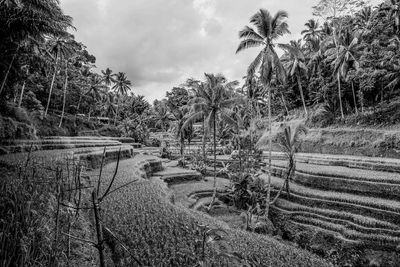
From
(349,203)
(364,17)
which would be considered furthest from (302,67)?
(349,203)

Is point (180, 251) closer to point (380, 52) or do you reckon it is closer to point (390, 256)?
point (390, 256)

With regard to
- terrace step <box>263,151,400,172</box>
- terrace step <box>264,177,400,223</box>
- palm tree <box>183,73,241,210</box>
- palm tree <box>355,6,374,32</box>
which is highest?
palm tree <box>355,6,374,32</box>

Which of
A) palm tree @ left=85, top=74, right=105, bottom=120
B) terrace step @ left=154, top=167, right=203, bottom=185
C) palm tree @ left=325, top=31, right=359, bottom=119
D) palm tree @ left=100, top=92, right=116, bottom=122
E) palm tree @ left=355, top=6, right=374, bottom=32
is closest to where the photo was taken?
terrace step @ left=154, top=167, right=203, bottom=185

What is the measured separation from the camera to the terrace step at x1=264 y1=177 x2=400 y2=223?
35.2 feet

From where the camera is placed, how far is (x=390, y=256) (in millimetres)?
8930

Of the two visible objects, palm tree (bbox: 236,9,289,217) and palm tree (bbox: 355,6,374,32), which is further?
palm tree (bbox: 355,6,374,32)

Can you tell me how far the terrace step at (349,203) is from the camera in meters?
10.7

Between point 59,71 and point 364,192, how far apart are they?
3933 cm

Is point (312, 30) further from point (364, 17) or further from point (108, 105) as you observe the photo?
point (108, 105)

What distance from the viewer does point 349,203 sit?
40.1 ft

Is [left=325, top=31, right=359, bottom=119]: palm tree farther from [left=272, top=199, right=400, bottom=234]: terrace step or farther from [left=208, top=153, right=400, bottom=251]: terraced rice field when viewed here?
[left=272, top=199, right=400, bottom=234]: terrace step

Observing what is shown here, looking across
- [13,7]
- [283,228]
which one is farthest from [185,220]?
[13,7]

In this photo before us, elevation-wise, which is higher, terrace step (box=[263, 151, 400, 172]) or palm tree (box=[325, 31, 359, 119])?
palm tree (box=[325, 31, 359, 119])

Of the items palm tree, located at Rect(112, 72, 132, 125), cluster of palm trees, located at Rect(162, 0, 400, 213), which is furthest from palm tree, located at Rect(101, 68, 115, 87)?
cluster of palm trees, located at Rect(162, 0, 400, 213)
